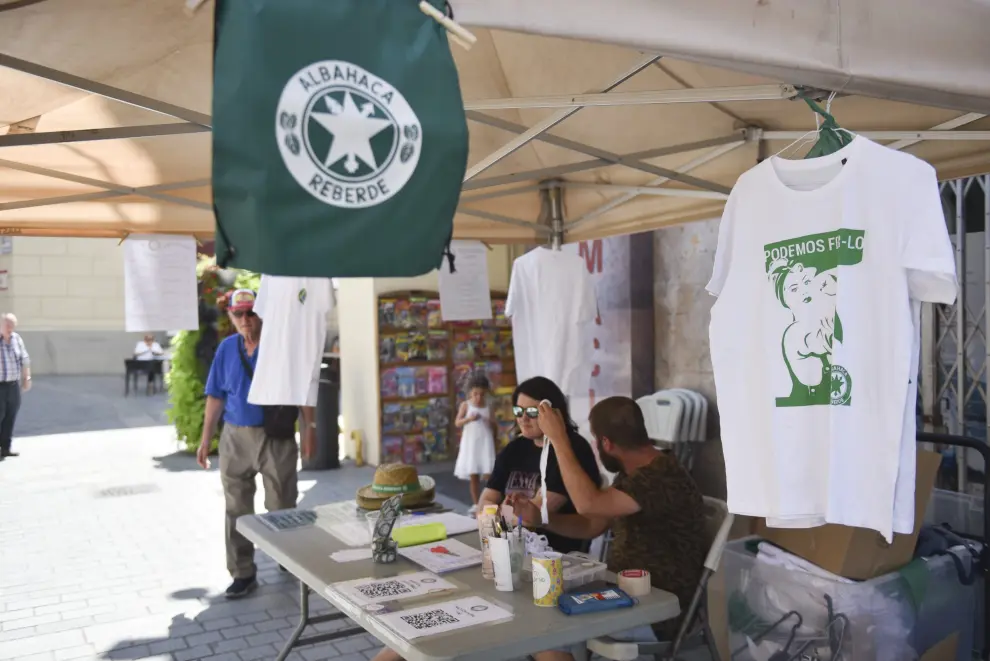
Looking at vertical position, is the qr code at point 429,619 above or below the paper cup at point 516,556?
below

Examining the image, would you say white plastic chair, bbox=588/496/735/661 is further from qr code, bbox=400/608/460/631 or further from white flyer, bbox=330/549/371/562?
white flyer, bbox=330/549/371/562

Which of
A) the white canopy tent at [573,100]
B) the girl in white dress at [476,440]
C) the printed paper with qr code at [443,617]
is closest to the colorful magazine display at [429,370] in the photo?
the girl in white dress at [476,440]

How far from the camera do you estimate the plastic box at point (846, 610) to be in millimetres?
3189

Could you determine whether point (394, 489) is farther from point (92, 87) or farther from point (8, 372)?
point (8, 372)

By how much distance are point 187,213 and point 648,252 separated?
350 centimetres

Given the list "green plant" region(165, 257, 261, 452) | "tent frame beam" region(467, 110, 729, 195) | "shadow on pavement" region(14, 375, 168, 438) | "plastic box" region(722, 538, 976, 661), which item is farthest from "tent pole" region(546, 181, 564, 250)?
"shadow on pavement" region(14, 375, 168, 438)

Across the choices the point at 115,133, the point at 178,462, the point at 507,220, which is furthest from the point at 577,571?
the point at 178,462

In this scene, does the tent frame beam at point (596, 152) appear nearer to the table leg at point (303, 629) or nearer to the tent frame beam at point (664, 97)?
the tent frame beam at point (664, 97)

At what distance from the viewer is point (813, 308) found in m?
2.38

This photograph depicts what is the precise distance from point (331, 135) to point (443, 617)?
1.56 meters

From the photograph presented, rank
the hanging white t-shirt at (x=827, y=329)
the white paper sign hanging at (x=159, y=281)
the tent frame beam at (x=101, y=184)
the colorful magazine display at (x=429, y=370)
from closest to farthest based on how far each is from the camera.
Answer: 1. the hanging white t-shirt at (x=827, y=329)
2. the tent frame beam at (x=101, y=184)
3. the white paper sign hanging at (x=159, y=281)
4. the colorful magazine display at (x=429, y=370)

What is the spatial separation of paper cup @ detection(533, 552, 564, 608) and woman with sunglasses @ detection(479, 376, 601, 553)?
0.98 m

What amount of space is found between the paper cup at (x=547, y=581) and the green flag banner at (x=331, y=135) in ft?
4.21

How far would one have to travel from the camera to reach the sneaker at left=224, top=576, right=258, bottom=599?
5.21m
